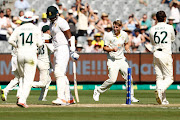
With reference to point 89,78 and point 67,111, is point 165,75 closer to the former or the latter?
point 67,111

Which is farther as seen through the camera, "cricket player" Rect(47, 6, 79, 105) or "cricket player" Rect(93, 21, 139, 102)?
"cricket player" Rect(93, 21, 139, 102)

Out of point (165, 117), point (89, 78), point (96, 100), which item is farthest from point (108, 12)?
point (165, 117)

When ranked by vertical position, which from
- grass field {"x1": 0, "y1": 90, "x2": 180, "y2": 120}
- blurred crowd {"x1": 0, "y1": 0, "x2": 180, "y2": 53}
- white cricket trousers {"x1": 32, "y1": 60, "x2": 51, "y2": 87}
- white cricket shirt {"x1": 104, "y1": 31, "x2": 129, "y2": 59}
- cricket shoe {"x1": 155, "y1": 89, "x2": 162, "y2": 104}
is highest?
blurred crowd {"x1": 0, "y1": 0, "x2": 180, "y2": 53}

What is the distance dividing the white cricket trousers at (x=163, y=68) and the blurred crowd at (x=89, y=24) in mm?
10106

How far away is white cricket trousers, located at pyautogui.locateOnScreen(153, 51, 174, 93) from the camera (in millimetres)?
13078

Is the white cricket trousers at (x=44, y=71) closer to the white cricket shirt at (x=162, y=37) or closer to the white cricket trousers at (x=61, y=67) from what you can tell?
the white cricket trousers at (x=61, y=67)

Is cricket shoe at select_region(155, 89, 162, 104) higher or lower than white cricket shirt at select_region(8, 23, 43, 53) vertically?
lower

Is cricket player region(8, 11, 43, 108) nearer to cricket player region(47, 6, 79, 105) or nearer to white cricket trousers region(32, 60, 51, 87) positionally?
cricket player region(47, 6, 79, 105)

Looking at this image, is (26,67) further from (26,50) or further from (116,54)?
(116,54)

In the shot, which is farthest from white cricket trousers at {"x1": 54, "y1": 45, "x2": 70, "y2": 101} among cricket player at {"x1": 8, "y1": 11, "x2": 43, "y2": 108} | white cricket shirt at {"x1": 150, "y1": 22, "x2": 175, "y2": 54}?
white cricket shirt at {"x1": 150, "y1": 22, "x2": 175, "y2": 54}

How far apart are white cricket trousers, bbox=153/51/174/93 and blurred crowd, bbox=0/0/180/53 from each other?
10.1m

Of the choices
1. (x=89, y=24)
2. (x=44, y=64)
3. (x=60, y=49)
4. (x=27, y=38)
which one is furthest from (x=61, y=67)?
(x=89, y=24)

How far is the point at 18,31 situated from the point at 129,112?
3073 mm

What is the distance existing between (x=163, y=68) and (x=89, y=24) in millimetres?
13279
